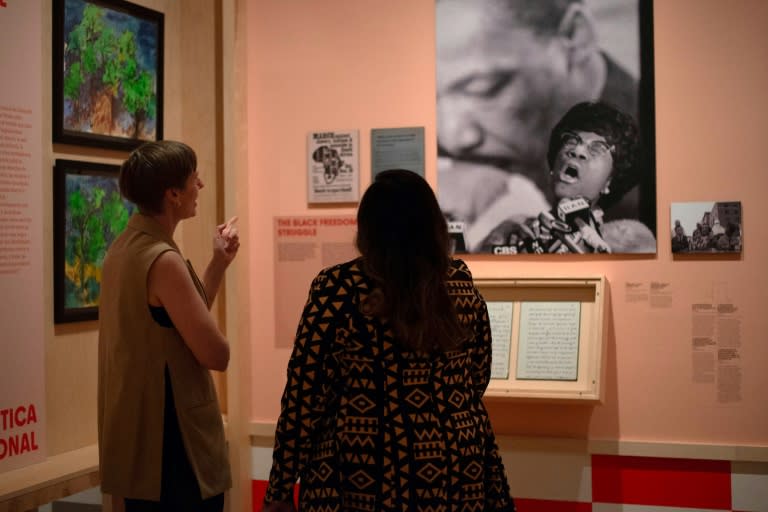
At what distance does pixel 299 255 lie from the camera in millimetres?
3793

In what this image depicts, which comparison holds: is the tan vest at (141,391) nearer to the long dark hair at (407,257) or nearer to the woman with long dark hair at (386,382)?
the woman with long dark hair at (386,382)

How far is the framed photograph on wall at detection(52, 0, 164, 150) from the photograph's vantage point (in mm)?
3109

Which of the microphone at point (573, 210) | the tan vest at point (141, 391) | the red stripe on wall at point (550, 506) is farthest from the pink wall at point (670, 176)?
the tan vest at point (141, 391)

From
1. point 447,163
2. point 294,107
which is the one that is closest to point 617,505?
point 447,163

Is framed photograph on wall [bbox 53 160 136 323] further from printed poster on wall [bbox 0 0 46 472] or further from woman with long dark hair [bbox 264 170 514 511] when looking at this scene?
woman with long dark hair [bbox 264 170 514 511]

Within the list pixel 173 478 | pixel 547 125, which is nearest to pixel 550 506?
pixel 547 125

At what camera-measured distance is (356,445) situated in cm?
188

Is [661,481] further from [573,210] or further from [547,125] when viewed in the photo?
[547,125]

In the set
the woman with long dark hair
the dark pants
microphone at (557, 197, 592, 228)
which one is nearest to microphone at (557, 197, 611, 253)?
microphone at (557, 197, 592, 228)

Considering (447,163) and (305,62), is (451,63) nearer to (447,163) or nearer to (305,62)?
(447,163)

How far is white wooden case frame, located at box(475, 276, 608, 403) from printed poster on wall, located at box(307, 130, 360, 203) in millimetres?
711

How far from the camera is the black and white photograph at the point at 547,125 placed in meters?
3.37

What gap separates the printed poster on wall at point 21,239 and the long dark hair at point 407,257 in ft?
4.90

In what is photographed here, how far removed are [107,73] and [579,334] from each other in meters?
2.08
